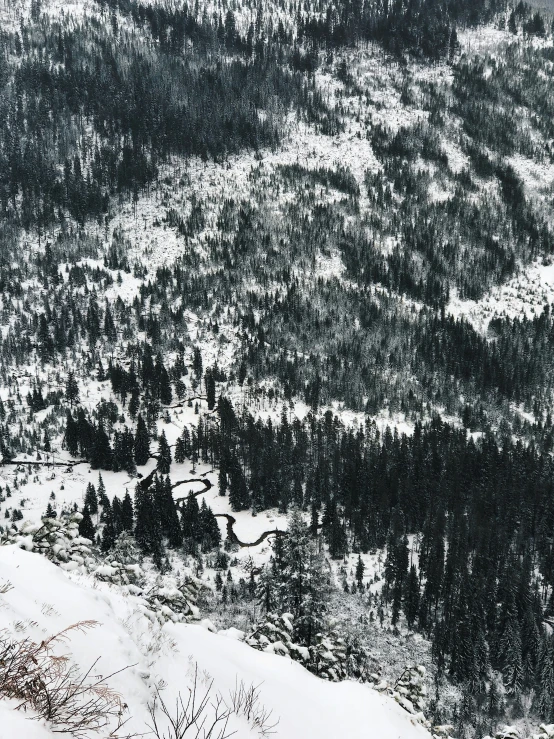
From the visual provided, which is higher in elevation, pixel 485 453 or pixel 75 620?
pixel 75 620

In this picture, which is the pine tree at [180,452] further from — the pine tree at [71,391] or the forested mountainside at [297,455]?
the pine tree at [71,391]

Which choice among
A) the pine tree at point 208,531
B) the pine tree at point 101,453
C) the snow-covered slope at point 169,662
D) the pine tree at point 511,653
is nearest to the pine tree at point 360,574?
the pine tree at point 511,653

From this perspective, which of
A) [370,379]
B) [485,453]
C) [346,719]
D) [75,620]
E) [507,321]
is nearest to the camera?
[75,620]

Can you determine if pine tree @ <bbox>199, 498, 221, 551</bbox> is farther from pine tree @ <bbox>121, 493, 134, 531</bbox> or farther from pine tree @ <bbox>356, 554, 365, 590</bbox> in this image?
pine tree @ <bbox>356, 554, 365, 590</bbox>

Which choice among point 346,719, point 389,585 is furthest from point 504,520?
point 346,719

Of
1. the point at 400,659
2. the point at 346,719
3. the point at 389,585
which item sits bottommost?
the point at 389,585

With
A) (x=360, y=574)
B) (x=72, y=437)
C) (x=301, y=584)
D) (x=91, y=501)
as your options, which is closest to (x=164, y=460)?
(x=91, y=501)

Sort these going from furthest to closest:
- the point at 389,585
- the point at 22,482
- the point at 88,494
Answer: the point at 22,482
the point at 88,494
the point at 389,585

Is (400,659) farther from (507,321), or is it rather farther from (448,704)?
(507,321)

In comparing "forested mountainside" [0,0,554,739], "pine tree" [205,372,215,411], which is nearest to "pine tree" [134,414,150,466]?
"forested mountainside" [0,0,554,739]
